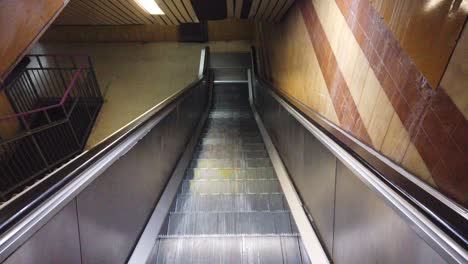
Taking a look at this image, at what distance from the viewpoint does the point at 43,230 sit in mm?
995

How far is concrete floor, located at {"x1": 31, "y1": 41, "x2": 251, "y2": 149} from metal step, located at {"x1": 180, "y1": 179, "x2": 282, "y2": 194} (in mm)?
5499

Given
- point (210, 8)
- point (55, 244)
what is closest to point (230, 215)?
point (55, 244)

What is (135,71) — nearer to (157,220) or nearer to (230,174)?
(230,174)

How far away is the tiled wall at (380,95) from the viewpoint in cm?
124

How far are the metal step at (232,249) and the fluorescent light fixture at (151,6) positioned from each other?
4637 millimetres

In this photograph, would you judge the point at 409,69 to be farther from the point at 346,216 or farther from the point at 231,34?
the point at 231,34

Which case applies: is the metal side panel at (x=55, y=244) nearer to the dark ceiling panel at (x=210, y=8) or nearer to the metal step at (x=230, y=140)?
the metal step at (x=230, y=140)

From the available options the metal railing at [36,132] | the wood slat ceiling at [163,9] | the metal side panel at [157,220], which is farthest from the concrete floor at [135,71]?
the metal side panel at [157,220]

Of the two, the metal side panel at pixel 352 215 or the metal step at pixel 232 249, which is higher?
the metal side panel at pixel 352 215

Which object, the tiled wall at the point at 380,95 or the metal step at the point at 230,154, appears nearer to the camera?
the tiled wall at the point at 380,95

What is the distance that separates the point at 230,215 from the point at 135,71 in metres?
8.55

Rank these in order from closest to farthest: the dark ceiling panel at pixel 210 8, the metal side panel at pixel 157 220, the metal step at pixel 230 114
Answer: the metal side panel at pixel 157 220
the dark ceiling panel at pixel 210 8
the metal step at pixel 230 114

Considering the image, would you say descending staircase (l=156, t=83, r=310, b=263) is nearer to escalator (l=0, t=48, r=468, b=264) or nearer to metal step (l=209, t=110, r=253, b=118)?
escalator (l=0, t=48, r=468, b=264)

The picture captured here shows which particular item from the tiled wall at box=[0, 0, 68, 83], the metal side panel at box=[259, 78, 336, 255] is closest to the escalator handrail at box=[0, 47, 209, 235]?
the metal side panel at box=[259, 78, 336, 255]
